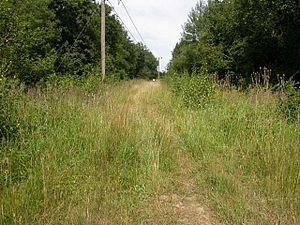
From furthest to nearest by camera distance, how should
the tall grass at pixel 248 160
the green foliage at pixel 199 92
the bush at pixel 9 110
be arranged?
the green foliage at pixel 199 92, the bush at pixel 9 110, the tall grass at pixel 248 160

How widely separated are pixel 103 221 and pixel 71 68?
2288cm

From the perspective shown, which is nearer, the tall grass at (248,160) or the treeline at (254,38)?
the tall grass at (248,160)

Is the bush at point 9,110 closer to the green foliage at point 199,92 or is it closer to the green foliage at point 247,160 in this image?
the green foliage at point 247,160

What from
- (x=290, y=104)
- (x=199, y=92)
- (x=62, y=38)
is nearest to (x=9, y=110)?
(x=290, y=104)

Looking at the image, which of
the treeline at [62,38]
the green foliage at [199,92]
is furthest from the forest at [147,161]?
the treeline at [62,38]

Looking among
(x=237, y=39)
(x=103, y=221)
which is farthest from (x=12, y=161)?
(x=237, y=39)

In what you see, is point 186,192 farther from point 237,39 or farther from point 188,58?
point 188,58

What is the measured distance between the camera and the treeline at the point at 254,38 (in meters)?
16.9

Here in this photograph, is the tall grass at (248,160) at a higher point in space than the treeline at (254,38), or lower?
lower

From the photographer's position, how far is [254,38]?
65.0 ft

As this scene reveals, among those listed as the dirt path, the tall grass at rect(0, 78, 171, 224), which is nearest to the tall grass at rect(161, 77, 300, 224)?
the dirt path

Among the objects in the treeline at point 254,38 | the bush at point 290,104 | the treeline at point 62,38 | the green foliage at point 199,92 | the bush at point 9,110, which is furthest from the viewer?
the treeline at point 62,38

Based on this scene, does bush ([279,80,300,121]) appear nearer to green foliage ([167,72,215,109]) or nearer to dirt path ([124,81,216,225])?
green foliage ([167,72,215,109])

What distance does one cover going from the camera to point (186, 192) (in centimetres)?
373
